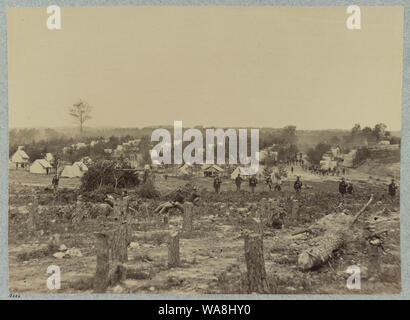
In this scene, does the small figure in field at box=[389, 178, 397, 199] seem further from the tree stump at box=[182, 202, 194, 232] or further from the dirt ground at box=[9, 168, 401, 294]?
the tree stump at box=[182, 202, 194, 232]

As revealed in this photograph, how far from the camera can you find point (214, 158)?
7.00 meters

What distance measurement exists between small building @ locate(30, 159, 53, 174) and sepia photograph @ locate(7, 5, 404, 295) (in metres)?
0.02

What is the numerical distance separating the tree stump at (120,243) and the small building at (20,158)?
5.53 feet

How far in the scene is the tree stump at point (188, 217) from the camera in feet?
22.8

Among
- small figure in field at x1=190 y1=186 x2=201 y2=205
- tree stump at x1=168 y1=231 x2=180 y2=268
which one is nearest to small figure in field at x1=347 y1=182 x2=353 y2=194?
small figure in field at x1=190 y1=186 x2=201 y2=205

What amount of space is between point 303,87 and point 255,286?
2953 mm

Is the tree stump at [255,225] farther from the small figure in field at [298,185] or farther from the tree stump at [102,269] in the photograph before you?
the tree stump at [102,269]

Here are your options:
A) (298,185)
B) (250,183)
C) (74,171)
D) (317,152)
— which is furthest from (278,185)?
(74,171)

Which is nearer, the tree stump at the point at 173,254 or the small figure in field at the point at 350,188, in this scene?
the tree stump at the point at 173,254

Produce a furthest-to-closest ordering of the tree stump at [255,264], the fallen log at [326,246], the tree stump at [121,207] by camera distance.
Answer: the tree stump at [121,207], the fallen log at [326,246], the tree stump at [255,264]

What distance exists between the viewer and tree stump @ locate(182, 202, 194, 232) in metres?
6.94

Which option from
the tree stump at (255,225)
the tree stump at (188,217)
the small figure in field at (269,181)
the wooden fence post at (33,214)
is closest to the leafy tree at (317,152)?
the small figure in field at (269,181)

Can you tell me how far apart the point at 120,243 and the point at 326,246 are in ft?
9.57

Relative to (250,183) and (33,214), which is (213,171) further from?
(33,214)
